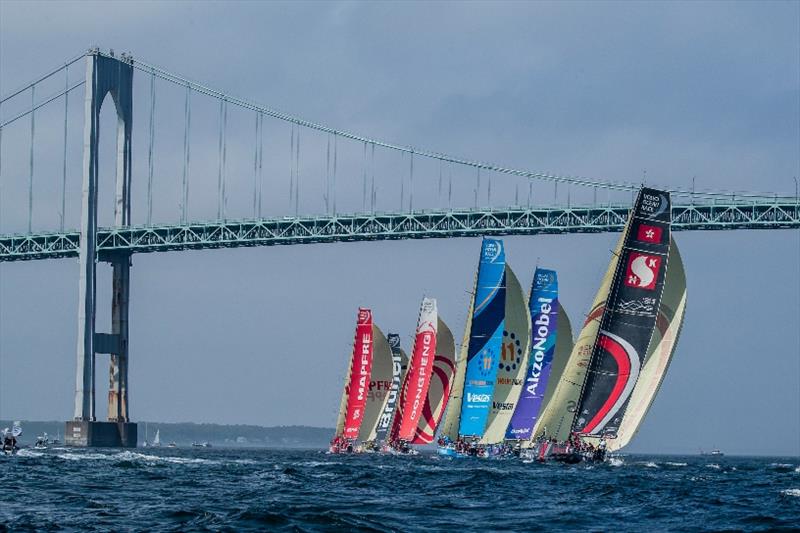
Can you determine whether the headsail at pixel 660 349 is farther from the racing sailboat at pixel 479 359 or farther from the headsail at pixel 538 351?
the headsail at pixel 538 351

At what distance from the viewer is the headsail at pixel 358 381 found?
5653 centimetres

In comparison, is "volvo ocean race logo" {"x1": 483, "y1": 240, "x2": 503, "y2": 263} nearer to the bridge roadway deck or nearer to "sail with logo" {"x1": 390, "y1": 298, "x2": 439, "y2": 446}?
"sail with logo" {"x1": 390, "y1": 298, "x2": 439, "y2": 446}

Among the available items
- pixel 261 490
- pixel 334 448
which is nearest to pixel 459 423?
pixel 334 448

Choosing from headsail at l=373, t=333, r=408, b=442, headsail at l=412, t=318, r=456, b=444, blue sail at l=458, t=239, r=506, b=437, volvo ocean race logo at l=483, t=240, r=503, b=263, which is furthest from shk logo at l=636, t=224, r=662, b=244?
headsail at l=373, t=333, r=408, b=442

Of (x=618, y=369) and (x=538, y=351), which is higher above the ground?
(x=538, y=351)

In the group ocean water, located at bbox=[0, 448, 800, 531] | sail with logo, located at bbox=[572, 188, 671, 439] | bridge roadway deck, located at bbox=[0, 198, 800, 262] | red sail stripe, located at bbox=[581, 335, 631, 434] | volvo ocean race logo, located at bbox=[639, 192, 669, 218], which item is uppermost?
bridge roadway deck, located at bbox=[0, 198, 800, 262]

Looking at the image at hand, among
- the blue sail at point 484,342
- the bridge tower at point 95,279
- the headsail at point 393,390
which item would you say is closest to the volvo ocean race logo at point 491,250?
the blue sail at point 484,342

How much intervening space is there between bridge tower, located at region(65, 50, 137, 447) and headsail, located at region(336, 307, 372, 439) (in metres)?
10.7

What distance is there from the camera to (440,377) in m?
57.5

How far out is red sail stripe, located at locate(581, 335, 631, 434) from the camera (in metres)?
34.9

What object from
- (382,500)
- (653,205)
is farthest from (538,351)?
(382,500)

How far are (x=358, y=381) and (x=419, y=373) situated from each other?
11.6 feet

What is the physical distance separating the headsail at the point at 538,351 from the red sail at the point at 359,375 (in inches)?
384

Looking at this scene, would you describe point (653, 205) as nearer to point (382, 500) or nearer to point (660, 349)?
point (660, 349)
